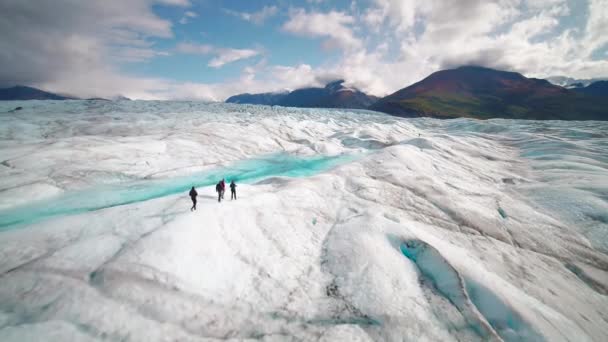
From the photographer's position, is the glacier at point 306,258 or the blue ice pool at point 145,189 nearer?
the glacier at point 306,258

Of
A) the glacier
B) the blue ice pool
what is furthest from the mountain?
the glacier

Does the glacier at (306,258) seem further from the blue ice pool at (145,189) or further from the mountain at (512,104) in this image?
the mountain at (512,104)

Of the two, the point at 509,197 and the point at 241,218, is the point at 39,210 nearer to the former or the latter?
the point at 241,218

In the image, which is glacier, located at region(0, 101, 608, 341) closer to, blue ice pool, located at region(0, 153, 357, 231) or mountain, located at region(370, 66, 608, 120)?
blue ice pool, located at region(0, 153, 357, 231)

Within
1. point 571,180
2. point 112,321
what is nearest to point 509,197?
point 571,180

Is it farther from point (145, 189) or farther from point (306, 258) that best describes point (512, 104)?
point (145, 189)

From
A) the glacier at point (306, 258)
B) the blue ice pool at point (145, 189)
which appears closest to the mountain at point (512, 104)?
the blue ice pool at point (145, 189)
